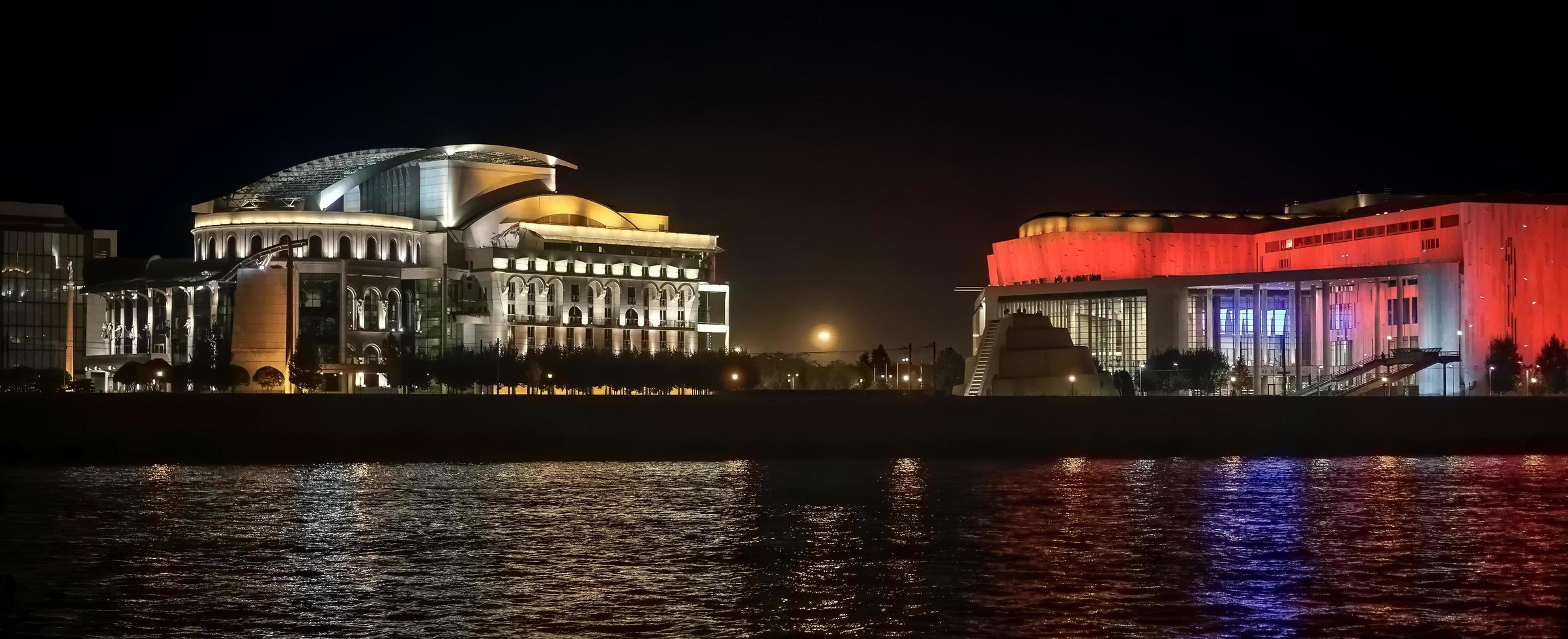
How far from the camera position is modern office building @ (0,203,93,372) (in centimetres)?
11000

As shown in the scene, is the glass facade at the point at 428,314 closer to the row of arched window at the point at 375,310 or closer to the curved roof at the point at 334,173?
the row of arched window at the point at 375,310

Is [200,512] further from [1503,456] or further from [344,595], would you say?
[1503,456]

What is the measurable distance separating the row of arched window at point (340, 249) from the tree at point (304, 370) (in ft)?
64.1

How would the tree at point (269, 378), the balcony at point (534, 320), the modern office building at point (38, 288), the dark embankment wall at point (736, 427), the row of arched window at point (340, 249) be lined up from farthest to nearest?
the balcony at point (534, 320), the row of arched window at point (340, 249), the modern office building at point (38, 288), the tree at point (269, 378), the dark embankment wall at point (736, 427)

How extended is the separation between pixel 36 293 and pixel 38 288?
1.22 ft

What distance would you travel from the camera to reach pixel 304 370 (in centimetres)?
9275

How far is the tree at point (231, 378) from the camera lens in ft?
295

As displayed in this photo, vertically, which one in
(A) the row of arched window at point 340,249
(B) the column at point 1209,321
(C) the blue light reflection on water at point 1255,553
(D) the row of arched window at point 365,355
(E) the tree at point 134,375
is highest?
(A) the row of arched window at point 340,249

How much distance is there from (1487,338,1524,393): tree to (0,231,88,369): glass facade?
288 feet

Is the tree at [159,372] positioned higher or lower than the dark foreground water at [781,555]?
higher

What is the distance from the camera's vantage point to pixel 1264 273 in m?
113

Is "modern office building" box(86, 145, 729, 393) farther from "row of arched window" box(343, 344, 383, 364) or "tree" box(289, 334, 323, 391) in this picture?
"tree" box(289, 334, 323, 391)

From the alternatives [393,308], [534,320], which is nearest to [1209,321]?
[534,320]

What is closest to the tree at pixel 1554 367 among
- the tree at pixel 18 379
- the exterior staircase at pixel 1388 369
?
the exterior staircase at pixel 1388 369
